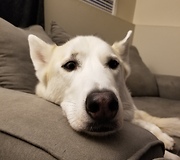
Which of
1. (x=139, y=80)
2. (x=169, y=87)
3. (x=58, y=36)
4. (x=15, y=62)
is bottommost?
(x=169, y=87)

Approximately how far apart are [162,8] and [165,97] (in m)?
1.52

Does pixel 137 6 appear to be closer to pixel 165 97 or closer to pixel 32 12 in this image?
pixel 165 97

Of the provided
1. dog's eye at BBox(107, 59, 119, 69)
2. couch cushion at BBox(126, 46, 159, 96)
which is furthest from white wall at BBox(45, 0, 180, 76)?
dog's eye at BBox(107, 59, 119, 69)

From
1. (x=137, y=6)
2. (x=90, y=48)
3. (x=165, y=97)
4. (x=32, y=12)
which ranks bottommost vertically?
(x=165, y=97)

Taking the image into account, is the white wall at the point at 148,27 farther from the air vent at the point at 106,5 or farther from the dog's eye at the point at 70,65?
the dog's eye at the point at 70,65

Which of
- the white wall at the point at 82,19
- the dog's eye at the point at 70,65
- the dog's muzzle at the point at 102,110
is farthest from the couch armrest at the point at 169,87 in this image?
the dog's muzzle at the point at 102,110

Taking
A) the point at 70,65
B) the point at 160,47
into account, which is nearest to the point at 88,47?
the point at 70,65

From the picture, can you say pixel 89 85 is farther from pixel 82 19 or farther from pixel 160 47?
pixel 160 47

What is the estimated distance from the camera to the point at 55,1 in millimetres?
2518

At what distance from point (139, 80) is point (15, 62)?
1510mm

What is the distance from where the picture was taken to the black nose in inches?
29.0

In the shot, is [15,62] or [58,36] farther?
[58,36]

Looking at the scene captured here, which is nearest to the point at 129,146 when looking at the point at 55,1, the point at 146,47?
the point at 55,1

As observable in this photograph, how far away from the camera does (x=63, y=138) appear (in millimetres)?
714
